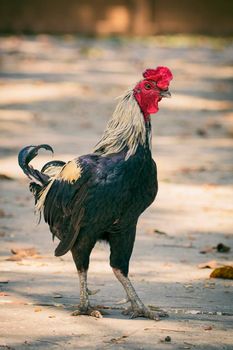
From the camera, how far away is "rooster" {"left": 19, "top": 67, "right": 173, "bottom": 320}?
7023 mm

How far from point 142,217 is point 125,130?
405 cm

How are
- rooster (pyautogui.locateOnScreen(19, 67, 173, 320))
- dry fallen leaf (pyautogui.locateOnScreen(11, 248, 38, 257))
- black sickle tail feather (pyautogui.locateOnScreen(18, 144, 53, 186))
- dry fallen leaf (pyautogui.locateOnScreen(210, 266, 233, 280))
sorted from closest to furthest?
rooster (pyautogui.locateOnScreen(19, 67, 173, 320)), black sickle tail feather (pyautogui.locateOnScreen(18, 144, 53, 186)), dry fallen leaf (pyautogui.locateOnScreen(210, 266, 233, 280)), dry fallen leaf (pyautogui.locateOnScreen(11, 248, 38, 257))

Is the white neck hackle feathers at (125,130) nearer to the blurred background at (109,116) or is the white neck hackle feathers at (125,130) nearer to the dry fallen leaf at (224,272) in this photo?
the blurred background at (109,116)

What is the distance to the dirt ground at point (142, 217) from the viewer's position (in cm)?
686

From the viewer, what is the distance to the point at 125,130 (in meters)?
7.18

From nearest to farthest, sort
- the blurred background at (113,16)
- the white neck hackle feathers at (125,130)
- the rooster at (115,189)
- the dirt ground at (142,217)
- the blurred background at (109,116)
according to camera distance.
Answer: the dirt ground at (142,217) < the rooster at (115,189) < the white neck hackle feathers at (125,130) < the blurred background at (109,116) < the blurred background at (113,16)

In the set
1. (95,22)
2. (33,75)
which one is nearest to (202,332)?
(33,75)

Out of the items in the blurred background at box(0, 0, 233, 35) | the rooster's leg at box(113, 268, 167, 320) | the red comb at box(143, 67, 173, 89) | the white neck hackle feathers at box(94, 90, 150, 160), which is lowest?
the rooster's leg at box(113, 268, 167, 320)

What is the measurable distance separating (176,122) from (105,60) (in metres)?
7.70

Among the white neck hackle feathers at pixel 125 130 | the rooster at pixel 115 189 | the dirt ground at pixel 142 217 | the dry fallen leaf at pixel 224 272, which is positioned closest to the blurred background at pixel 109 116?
the dirt ground at pixel 142 217

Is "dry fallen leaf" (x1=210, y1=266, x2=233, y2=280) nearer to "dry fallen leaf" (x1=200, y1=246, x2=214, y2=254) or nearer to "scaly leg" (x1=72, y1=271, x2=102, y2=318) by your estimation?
"dry fallen leaf" (x1=200, y1=246, x2=214, y2=254)

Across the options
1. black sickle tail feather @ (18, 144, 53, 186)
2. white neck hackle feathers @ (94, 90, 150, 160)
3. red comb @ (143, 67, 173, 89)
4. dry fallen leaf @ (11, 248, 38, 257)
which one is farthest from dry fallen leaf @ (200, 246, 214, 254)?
red comb @ (143, 67, 173, 89)

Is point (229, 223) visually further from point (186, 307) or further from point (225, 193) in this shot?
point (186, 307)

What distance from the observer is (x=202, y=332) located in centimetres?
675
